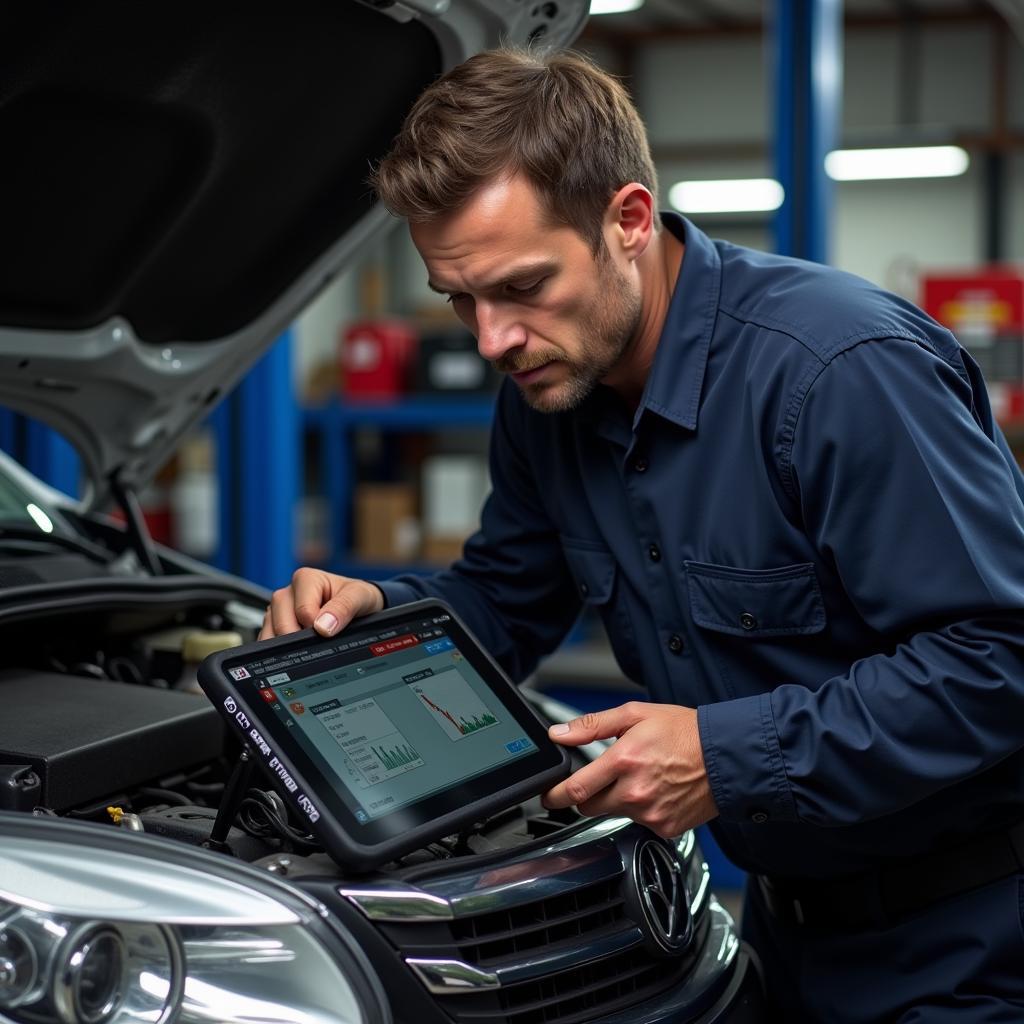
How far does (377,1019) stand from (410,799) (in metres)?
0.20

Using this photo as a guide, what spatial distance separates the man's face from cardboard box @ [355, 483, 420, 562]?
4884mm

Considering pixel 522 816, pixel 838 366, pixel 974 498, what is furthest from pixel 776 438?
pixel 522 816

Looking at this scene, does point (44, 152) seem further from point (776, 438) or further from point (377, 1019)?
point (377, 1019)

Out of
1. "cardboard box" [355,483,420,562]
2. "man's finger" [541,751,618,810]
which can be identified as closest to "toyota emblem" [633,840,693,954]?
"man's finger" [541,751,618,810]

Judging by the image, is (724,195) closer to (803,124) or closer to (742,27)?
(742,27)

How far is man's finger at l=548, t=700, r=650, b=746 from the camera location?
124 cm

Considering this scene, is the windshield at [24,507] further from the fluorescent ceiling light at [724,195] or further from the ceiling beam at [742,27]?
the fluorescent ceiling light at [724,195]

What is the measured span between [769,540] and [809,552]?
4 cm

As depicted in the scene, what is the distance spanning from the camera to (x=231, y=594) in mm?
1921

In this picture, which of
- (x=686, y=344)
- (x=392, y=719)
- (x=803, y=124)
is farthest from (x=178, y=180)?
(x=803, y=124)

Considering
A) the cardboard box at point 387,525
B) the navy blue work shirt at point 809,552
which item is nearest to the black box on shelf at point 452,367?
the cardboard box at point 387,525

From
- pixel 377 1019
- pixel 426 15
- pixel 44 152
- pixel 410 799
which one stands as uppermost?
pixel 426 15

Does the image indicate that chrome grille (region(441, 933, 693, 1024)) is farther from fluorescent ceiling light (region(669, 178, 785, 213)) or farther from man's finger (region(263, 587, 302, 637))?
fluorescent ceiling light (region(669, 178, 785, 213))

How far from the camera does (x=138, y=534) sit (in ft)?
6.68
